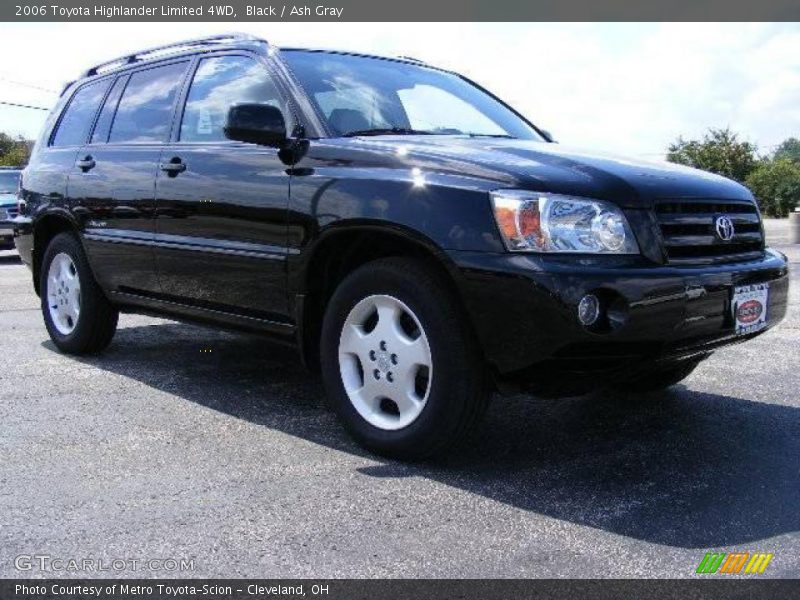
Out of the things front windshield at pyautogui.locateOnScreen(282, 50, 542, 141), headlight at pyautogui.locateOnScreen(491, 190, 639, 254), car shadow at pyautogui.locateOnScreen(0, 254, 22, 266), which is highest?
front windshield at pyautogui.locateOnScreen(282, 50, 542, 141)

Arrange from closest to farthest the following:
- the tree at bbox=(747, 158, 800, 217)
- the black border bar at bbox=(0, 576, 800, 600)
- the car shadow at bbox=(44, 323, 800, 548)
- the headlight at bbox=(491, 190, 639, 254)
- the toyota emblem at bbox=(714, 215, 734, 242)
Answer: the black border bar at bbox=(0, 576, 800, 600) < the car shadow at bbox=(44, 323, 800, 548) < the headlight at bbox=(491, 190, 639, 254) < the toyota emblem at bbox=(714, 215, 734, 242) < the tree at bbox=(747, 158, 800, 217)

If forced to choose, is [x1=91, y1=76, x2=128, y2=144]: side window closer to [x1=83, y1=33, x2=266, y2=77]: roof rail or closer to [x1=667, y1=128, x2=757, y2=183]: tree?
[x1=83, y1=33, x2=266, y2=77]: roof rail

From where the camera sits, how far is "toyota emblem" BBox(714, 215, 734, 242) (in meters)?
3.49

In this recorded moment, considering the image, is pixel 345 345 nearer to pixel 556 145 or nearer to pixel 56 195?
pixel 556 145

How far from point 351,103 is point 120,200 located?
5.38 feet

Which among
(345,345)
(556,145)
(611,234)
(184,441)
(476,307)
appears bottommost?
(184,441)

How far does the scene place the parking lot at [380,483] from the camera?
268 cm

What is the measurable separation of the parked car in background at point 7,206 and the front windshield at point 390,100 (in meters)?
11.4

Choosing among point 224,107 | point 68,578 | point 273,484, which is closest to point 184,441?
point 273,484

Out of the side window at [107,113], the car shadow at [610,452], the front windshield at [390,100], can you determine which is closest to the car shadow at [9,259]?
the side window at [107,113]

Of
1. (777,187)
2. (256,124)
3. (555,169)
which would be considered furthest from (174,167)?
(777,187)

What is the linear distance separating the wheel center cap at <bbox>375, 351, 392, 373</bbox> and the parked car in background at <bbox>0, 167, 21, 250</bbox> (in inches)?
489

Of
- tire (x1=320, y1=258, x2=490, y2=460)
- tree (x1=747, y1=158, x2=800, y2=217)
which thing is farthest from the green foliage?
tire (x1=320, y1=258, x2=490, y2=460)

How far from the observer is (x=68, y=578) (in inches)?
99.0
